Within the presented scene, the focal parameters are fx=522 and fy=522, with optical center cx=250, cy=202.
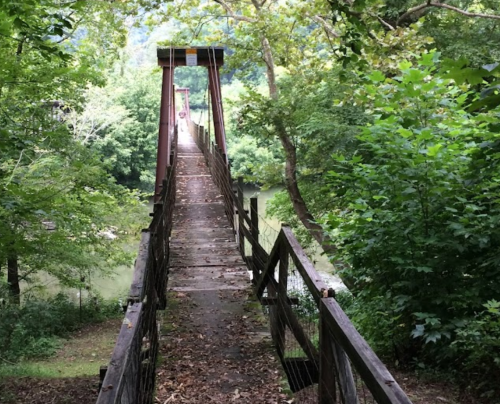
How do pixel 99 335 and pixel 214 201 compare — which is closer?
pixel 214 201

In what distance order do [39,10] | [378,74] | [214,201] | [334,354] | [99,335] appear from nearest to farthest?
→ [334,354], [378,74], [39,10], [214,201], [99,335]

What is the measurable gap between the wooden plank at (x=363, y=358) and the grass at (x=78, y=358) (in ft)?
23.9

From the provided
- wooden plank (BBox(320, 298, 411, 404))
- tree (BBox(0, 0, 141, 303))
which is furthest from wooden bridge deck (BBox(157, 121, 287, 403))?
tree (BBox(0, 0, 141, 303))

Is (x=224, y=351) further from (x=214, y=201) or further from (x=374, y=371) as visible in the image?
(x=214, y=201)

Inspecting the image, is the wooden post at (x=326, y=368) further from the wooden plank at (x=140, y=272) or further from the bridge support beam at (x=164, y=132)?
the bridge support beam at (x=164, y=132)

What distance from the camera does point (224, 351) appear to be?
4031 mm

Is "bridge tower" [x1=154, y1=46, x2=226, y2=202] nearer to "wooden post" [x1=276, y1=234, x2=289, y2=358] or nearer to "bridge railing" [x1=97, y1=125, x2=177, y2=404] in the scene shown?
"bridge railing" [x1=97, y1=125, x2=177, y2=404]

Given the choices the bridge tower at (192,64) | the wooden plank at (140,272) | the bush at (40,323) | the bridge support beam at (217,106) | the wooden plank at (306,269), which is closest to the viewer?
the wooden plank at (306,269)

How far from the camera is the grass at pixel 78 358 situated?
9500 millimetres

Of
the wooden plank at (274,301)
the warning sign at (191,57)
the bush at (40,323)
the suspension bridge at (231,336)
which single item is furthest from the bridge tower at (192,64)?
the wooden plank at (274,301)

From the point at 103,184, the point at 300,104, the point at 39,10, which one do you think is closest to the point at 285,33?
the point at 300,104

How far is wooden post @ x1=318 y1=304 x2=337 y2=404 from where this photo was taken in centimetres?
255

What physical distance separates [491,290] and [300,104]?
322 inches

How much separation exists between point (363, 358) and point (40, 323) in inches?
518
